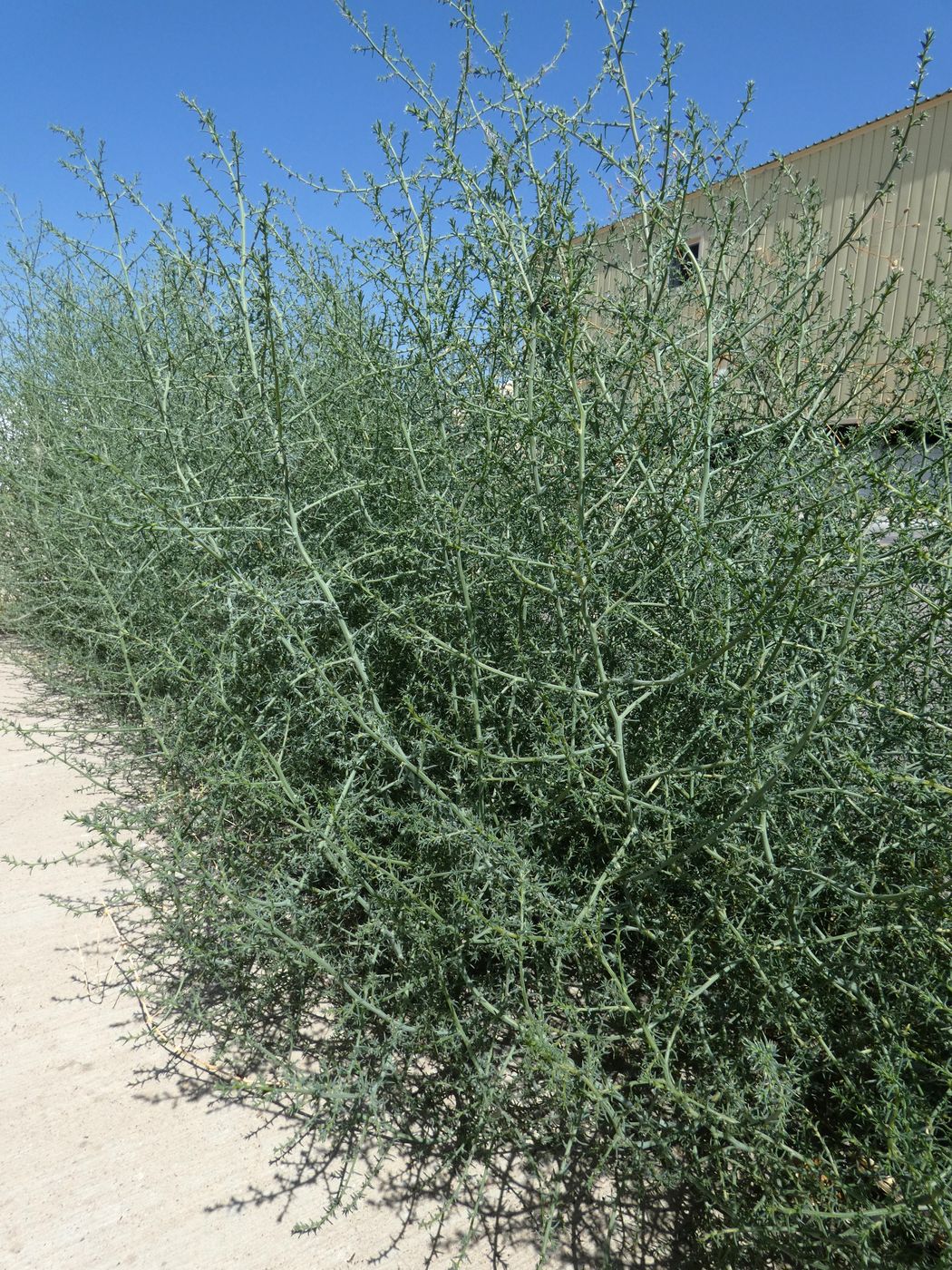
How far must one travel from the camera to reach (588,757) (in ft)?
5.63

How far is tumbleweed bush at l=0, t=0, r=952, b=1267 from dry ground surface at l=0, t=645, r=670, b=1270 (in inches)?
3.4

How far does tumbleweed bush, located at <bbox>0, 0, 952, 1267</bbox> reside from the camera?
1553 mm

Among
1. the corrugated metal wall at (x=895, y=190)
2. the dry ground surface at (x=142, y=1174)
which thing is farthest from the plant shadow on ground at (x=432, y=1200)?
the corrugated metal wall at (x=895, y=190)

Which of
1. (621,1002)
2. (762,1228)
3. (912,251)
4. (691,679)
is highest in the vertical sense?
(912,251)

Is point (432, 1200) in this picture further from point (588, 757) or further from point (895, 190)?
point (895, 190)

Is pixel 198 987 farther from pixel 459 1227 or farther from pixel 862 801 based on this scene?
pixel 862 801

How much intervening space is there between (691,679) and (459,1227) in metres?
1.12

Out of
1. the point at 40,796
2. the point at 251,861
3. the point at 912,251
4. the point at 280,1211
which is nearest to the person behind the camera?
the point at 280,1211

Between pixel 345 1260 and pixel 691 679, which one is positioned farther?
pixel 691 679

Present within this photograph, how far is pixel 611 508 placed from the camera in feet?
6.84

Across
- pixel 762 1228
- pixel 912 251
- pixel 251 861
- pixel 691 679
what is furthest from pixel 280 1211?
pixel 912 251

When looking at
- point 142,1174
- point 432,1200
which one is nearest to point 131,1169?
point 142,1174

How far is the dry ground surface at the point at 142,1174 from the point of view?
5.48ft

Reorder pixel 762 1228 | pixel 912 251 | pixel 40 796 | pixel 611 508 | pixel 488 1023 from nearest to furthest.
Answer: pixel 762 1228, pixel 488 1023, pixel 611 508, pixel 40 796, pixel 912 251
